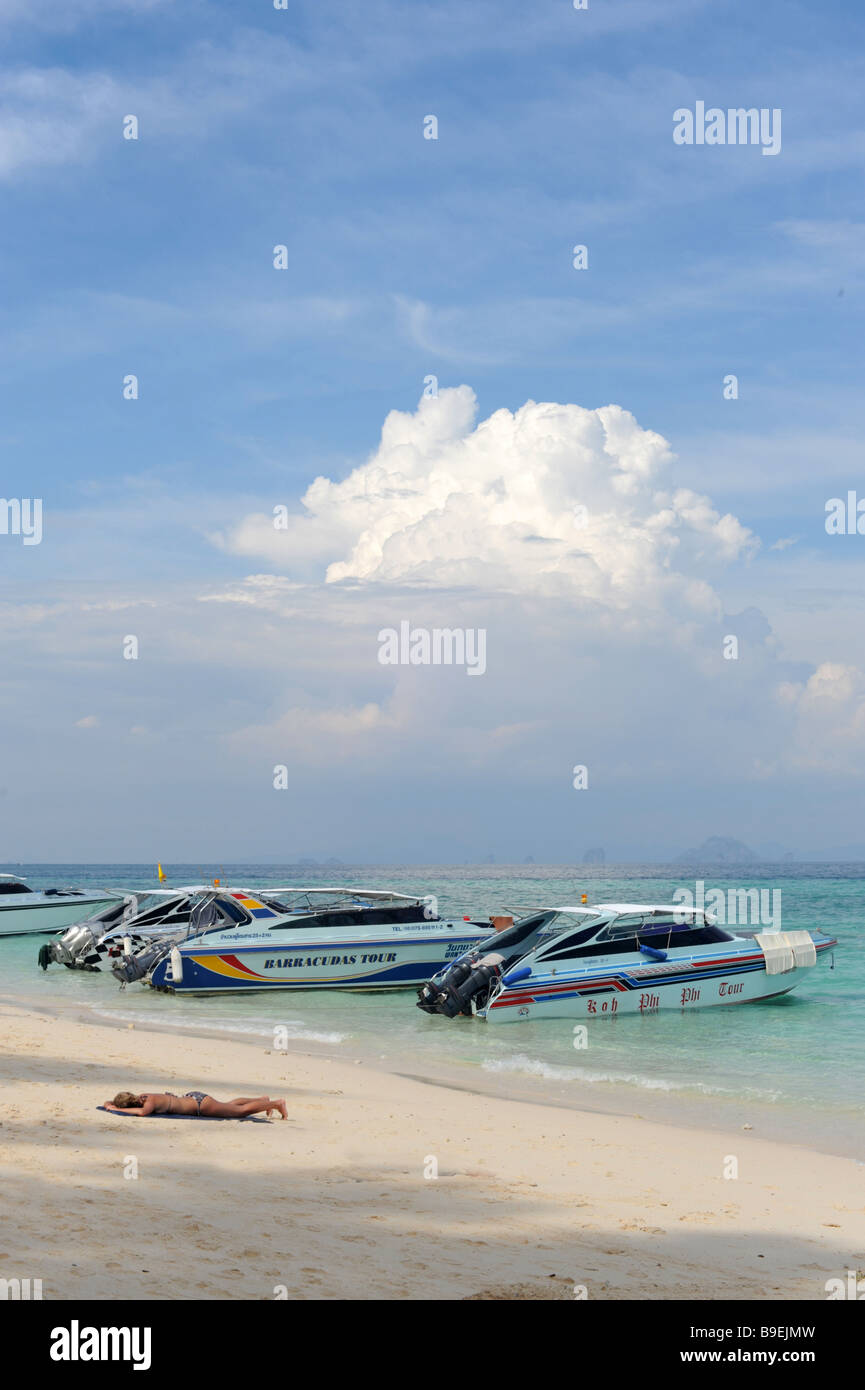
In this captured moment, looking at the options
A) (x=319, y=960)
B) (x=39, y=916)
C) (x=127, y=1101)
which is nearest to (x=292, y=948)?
(x=319, y=960)

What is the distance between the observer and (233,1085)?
41.8 feet

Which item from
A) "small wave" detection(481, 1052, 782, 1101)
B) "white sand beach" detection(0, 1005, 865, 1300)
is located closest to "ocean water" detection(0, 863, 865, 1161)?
"small wave" detection(481, 1052, 782, 1101)

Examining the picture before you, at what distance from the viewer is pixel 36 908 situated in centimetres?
3831

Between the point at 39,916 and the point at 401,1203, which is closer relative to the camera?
the point at 401,1203

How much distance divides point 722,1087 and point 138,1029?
31.2 feet

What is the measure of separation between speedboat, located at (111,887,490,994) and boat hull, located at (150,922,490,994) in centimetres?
2

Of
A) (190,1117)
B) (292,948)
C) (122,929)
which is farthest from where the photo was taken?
(122,929)

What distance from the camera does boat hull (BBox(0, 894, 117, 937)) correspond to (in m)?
37.7

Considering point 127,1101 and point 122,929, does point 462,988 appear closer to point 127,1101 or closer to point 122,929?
point 127,1101

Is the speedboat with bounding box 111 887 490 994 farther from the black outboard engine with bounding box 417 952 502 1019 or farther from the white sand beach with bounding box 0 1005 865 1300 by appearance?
the white sand beach with bounding box 0 1005 865 1300

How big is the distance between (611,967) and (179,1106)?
1138cm

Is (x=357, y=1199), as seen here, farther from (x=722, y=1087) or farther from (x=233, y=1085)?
(x=722, y=1087)

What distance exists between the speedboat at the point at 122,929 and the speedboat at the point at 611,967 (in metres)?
8.42
